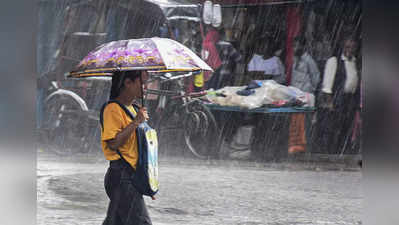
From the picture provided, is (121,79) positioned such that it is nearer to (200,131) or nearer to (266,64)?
(200,131)

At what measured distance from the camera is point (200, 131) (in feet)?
27.1

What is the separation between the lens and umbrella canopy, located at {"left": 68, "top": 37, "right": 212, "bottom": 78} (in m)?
4.28

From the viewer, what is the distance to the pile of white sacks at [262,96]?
8.13 m

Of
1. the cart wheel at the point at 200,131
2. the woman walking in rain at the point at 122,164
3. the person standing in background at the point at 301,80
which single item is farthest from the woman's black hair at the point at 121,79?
the person standing in background at the point at 301,80

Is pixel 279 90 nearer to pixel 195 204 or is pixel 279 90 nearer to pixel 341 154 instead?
pixel 341 154

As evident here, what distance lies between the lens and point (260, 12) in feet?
27.3

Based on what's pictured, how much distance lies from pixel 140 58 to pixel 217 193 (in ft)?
11.6

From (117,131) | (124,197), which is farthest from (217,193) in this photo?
(117,131)

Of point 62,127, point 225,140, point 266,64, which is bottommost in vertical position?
point 225,140

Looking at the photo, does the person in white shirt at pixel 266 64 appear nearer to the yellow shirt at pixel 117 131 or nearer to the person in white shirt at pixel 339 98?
the person in white shirt at pixel 339 98

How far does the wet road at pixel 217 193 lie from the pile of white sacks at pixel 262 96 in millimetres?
902

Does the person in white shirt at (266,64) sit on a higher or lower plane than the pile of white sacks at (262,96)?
higher

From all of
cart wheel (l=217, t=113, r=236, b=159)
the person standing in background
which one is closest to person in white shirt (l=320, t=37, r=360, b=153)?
the person standing in background

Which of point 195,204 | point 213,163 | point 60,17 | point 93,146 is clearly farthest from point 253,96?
point 60,17
